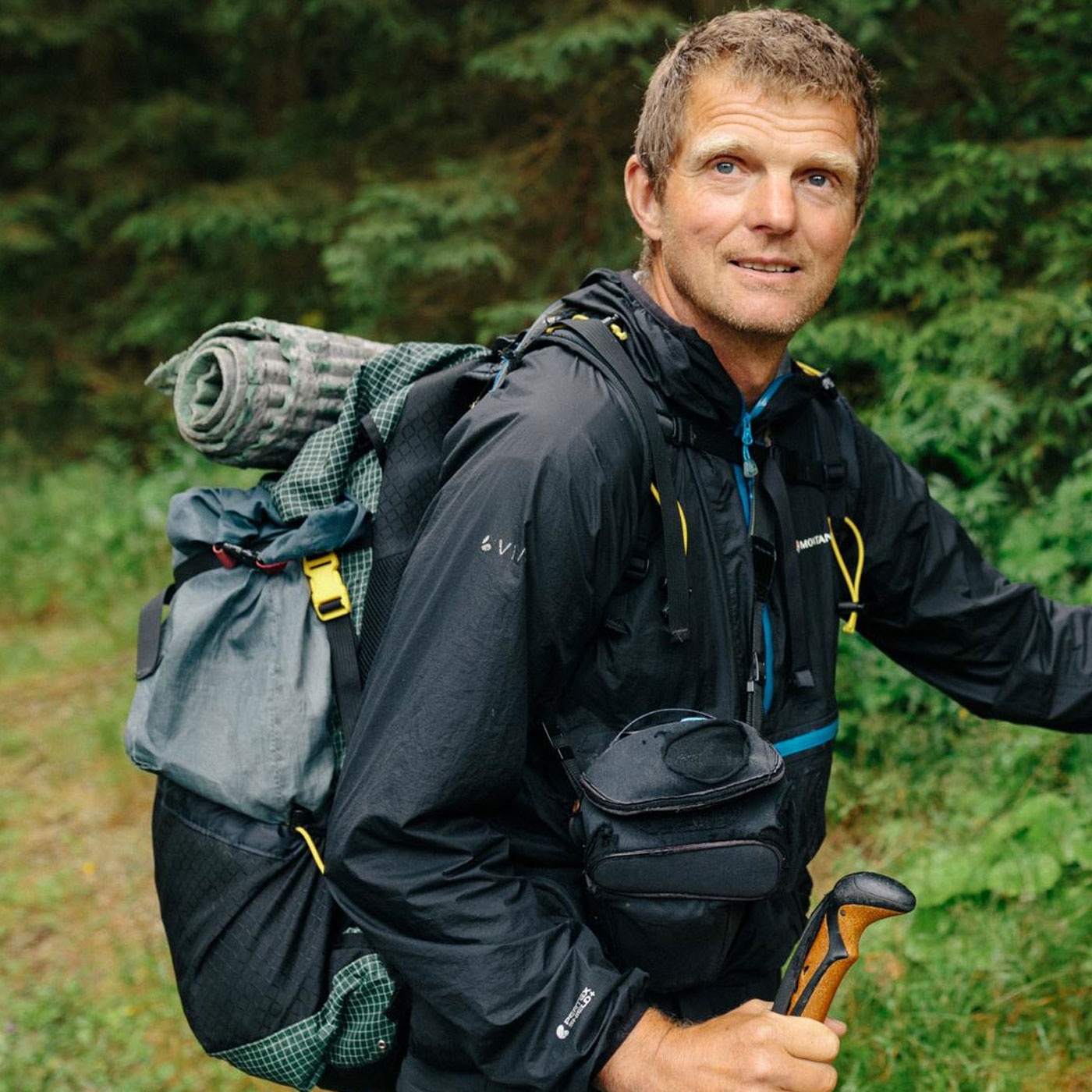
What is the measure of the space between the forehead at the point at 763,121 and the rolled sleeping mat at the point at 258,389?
742mm

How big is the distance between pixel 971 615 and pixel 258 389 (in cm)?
154

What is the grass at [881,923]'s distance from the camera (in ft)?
10.8

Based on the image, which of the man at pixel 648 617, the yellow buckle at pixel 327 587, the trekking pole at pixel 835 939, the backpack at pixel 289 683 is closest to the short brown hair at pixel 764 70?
the man at pixel 648 617

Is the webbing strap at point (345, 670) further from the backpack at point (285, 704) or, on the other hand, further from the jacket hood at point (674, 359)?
the jacket hood at point (674, 359)

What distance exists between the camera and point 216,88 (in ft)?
35.7

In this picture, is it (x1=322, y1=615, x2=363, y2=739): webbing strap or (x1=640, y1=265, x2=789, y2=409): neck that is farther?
(x1=640, y1=265, x2=789, y2=409): neck

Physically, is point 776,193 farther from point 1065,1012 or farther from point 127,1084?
point 127,1084

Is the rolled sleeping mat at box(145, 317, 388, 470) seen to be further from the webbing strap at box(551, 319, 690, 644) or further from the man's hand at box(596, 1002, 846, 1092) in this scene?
the man's hand at box(596, 1002, 846, 1092)

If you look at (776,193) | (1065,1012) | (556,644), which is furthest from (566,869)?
(1065,1012)

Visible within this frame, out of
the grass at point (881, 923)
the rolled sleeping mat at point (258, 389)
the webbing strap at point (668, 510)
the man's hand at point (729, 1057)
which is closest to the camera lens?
the man's hand at point (729, 1057)

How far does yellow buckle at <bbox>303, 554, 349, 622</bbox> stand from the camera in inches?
84.1

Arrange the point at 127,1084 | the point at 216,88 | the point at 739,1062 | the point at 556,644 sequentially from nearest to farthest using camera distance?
1. the point at 739,1062
2. the point at 556,644
3. the point at 127,1084
4. the point at 216,88

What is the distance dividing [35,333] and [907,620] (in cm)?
1023

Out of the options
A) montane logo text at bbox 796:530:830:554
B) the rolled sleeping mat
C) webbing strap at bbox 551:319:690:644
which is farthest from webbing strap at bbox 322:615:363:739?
montane logo text at bbox 796:530:830:554
